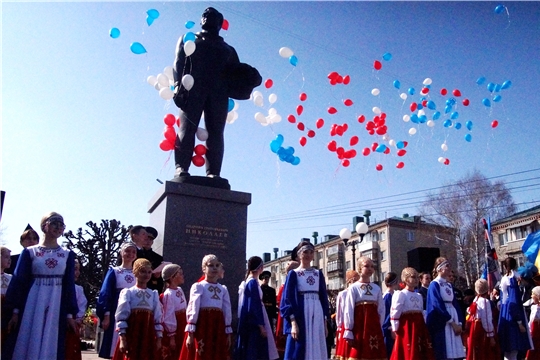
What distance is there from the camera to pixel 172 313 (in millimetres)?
6359

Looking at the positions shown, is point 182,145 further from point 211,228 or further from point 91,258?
point 91,258

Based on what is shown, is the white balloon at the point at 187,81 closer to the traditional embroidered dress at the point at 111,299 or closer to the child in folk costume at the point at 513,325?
the traditional embroidered dress at the point at 111,299

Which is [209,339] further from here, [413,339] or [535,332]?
[535,332]

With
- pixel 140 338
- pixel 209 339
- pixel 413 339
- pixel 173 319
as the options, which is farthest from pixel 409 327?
pixel 140 338

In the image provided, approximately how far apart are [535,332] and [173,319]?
683 centimetres

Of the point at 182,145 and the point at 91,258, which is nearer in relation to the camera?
the point at 182,145

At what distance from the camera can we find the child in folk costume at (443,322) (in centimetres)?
696

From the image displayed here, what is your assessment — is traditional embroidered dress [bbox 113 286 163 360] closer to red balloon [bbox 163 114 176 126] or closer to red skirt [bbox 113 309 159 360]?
red skirt [bbox 113 309 159 360]

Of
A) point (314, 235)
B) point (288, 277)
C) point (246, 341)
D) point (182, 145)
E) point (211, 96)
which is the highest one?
point (314, 235)

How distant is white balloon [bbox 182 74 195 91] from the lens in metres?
9.07

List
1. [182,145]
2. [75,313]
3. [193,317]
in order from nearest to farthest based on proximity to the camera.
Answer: [75,313] < [193,317] < [182,145]

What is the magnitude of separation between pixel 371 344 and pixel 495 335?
3085 mm

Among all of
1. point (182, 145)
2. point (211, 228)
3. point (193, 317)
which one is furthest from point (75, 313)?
point (182, 145)

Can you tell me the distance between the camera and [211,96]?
970 cm
